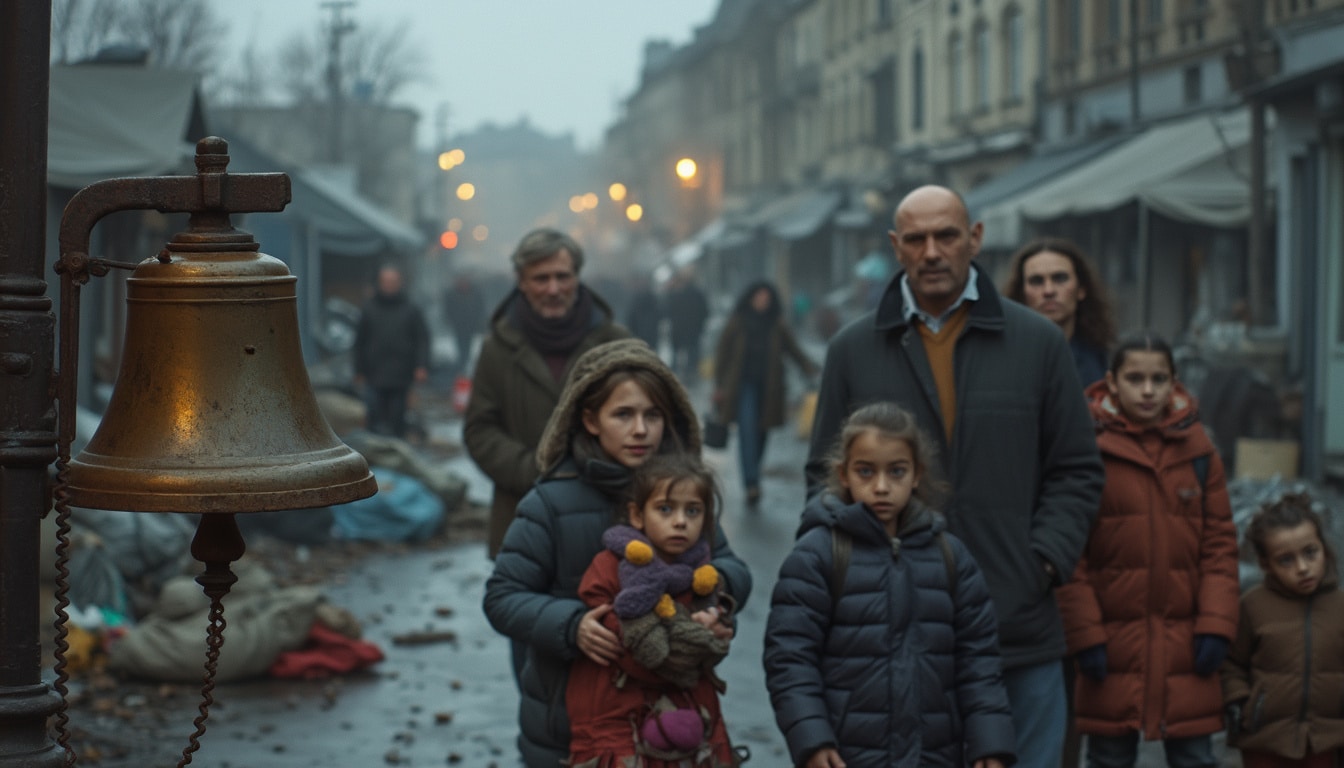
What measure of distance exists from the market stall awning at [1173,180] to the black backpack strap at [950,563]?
14.8 metres

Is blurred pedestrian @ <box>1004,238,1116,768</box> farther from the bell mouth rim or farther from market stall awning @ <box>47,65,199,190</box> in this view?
market stall awning @ <box>47,65,199,190</box>

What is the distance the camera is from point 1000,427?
4863mm

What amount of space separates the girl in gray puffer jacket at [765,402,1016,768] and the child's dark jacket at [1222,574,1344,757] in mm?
1341

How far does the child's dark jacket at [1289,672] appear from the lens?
5293 millimetres

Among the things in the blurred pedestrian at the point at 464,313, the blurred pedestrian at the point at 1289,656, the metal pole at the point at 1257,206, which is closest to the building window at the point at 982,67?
the blurred pedestrian at the point at 464,313

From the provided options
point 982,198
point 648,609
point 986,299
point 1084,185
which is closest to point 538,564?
point 648,609

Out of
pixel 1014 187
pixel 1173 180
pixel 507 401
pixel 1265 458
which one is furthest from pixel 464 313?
pixel 507 401

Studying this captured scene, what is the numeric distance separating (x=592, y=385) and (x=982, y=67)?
32563 mm

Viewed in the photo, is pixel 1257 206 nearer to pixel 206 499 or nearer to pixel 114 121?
pixel 114 121

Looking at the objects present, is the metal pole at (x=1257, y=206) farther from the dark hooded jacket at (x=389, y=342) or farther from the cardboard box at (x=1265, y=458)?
the dark hooded jacket at (x=389, y=342)

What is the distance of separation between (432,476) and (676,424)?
943cm

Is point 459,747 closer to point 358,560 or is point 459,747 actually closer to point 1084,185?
point 358,560

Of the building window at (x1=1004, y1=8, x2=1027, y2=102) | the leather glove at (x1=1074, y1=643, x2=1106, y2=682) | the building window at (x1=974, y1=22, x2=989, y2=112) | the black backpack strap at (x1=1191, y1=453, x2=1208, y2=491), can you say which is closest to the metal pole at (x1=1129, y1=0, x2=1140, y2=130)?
the building window at (x1=1004, y1=8, x2=1027, y2=102)

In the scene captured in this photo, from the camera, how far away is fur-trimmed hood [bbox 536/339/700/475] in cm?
484
